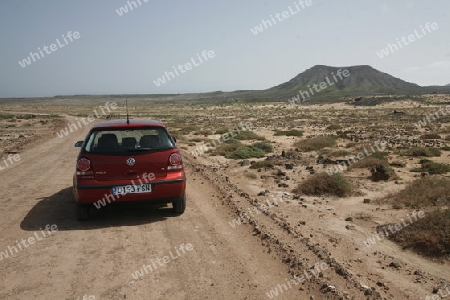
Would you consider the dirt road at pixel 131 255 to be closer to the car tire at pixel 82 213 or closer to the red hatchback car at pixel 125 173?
the car tire at pixel 82 213

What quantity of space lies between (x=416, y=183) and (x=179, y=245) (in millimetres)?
5635

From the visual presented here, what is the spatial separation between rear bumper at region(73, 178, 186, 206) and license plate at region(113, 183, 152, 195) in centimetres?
5

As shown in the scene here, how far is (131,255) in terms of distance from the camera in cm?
496

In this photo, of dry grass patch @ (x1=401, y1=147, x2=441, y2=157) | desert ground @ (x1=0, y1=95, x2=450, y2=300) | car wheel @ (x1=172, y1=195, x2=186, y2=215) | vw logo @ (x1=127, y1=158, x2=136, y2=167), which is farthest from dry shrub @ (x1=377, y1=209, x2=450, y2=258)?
dry grass patch @ (x1=401, y1=147, x2=441, y2=157)

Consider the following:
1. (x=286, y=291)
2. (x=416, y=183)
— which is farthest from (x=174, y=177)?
(x=416, y=183)

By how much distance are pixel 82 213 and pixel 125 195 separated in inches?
36.6

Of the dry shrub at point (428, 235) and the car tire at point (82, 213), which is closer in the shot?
the dry shrub at point (428, 235)

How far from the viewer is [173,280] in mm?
4258

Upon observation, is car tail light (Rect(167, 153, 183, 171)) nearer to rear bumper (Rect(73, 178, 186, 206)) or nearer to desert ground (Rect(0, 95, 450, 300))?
rear bumper (Rect(73, 178, 186, 206))

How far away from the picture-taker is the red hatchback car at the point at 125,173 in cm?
598

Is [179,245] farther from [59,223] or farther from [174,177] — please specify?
[59,223]

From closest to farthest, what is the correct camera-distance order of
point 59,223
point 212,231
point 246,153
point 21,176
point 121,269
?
Result: 1. point 121,269
2. point 212,231
3. point 59,223
4. point 21,176
5. point 246,153

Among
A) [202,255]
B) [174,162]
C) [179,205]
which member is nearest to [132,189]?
[174,162]

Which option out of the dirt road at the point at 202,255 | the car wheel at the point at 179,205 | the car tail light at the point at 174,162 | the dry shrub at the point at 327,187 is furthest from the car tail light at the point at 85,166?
the dry shrub at the point at 327,187
